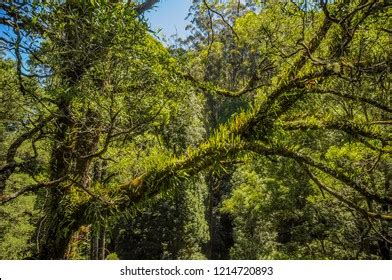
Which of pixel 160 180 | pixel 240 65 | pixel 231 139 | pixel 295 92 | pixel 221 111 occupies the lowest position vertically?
pixel 160 180

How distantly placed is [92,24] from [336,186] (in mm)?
8561

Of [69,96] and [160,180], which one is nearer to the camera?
[69,96]

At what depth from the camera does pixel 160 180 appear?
457 centimetres

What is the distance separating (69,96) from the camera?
3254 millimetres

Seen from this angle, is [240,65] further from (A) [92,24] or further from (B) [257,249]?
(A) [92,24]
